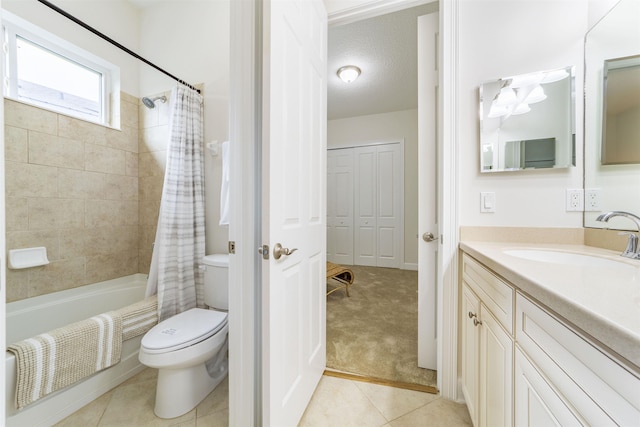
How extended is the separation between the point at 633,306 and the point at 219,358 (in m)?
1.78

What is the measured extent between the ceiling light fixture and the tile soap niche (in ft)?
10.5

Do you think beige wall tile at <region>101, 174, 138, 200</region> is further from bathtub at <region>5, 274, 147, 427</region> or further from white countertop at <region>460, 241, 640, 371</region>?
white countertop at <region>460, 241, 640, 371</region>

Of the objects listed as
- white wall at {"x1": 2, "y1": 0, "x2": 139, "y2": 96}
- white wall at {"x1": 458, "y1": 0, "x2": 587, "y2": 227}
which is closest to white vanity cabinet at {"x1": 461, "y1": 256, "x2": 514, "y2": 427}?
white wall at {"x1": 458, "y1": 0, "x2": 587, "y2": 227}

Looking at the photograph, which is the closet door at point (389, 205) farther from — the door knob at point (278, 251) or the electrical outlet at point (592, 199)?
the door knob at point (278, 251)

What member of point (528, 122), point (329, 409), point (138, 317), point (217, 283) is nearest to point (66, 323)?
point (138, 317)

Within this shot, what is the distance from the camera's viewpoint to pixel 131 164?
2252 mm

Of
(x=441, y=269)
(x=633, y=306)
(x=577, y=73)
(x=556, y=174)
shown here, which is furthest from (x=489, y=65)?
(x=633, y=306)

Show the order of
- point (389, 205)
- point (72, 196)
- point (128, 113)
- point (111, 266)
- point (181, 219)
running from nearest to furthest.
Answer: point (181, 219), point (72, 196), point (111, 266), point (128, 113), point (389, 205)

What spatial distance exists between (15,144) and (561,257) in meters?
3.24

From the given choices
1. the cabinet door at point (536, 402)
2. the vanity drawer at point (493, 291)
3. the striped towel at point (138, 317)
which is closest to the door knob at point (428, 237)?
the vanity drawer at point (493, 291)

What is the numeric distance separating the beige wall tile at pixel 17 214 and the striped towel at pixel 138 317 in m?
0.96

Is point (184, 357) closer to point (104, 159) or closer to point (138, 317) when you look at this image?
point (138, 317)

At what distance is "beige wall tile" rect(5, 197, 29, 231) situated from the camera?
1580 mm

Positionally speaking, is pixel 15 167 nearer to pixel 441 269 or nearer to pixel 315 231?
pixel 315 231
